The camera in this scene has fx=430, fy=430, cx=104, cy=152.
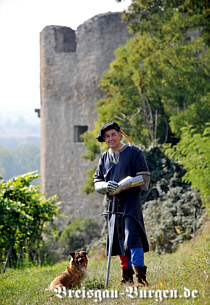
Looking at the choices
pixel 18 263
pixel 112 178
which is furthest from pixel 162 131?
pixel 112 178

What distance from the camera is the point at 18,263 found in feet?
23.3

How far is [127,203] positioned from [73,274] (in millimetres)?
889

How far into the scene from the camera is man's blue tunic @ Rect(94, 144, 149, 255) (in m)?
4.25

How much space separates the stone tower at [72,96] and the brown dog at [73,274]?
1359 cm

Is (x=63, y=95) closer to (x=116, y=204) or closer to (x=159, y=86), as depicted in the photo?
(x=159, y=86)

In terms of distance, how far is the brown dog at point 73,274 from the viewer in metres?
4.25

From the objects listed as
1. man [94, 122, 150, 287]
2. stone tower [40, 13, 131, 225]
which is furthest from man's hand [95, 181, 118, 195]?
stone tower [40, 13, 131, 225]

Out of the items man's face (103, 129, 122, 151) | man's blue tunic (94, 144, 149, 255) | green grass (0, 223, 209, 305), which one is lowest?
green grass (0, 223, 209, 305)

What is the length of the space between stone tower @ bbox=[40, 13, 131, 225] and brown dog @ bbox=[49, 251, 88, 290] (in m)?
13.6

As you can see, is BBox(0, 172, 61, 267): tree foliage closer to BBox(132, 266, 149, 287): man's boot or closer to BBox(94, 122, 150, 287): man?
BBox(94, 122, 150, 287): man

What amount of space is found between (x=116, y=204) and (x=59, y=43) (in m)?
16.0

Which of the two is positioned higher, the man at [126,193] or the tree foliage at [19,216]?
the man at [126,193]

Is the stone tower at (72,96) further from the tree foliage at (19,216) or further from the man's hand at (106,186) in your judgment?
the man's hand at (106,186)

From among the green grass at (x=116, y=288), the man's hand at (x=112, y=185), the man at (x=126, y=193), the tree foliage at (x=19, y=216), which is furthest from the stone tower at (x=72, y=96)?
the man's hand at (x=112, y=185)
